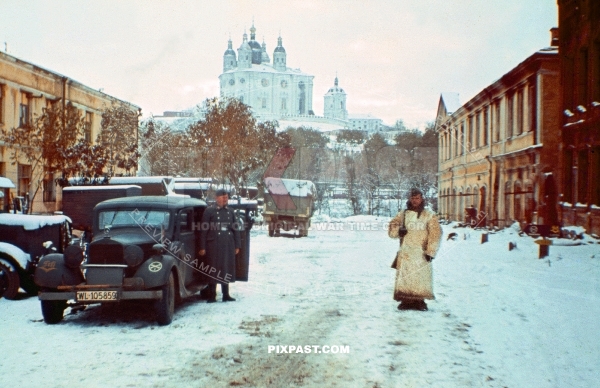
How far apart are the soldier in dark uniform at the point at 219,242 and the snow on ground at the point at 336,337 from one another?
0.48 m

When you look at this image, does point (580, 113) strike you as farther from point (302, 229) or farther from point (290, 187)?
point (290, 187)

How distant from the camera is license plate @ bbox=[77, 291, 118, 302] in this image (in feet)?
26.1

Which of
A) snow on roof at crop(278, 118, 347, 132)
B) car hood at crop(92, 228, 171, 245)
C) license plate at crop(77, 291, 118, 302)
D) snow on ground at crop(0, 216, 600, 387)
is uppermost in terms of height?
snow on roof at crop(278, 118, 347, 132)

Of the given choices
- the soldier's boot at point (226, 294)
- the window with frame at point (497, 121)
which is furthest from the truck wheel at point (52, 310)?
the window with frame at point (497, 121)

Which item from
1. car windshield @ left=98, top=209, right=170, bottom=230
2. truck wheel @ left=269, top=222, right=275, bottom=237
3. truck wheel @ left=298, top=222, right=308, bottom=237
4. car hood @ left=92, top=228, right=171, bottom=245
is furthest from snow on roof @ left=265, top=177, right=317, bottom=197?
car hood @ left=92, top=228, right=171, bottom=245

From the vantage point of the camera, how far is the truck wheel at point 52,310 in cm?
812

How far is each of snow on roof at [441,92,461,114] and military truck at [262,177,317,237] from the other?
811cm

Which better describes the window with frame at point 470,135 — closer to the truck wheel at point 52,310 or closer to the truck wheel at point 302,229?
the truck wheel at point 302,229

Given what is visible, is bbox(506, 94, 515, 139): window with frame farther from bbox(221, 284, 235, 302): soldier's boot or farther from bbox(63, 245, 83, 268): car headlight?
bbox(63, 245, 83, 268): car headlight

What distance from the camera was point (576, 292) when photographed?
9.87m

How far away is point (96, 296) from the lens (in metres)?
7.99

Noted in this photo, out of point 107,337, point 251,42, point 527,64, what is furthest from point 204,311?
point 251,42

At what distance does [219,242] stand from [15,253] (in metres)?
3.34

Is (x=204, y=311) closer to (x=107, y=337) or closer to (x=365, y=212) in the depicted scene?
(x=107, y=337)
